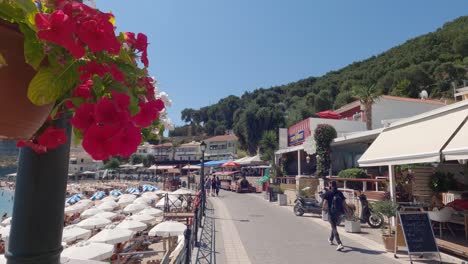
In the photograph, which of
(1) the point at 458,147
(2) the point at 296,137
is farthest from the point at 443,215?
(2) the point at 296,137

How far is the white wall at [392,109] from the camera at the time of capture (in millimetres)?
24703

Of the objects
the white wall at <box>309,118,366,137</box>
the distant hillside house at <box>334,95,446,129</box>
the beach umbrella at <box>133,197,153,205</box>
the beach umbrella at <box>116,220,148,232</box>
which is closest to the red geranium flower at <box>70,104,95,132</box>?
the beach umbrella at <box>116,220,148,232</box>

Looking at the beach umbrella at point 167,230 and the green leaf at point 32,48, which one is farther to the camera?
the beach umbrella at point 167,230

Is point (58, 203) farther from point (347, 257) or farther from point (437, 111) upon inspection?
point (437, 111)

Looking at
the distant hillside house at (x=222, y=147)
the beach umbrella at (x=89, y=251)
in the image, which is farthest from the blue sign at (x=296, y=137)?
the distant hillside house at (x=222, y=147)

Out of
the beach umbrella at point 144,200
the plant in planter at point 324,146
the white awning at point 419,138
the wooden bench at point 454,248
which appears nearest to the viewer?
the wooden bench at point 454,248

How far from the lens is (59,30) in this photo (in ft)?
3.02

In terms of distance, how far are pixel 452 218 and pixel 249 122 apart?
5833cm

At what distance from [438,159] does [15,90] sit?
840 centimetres

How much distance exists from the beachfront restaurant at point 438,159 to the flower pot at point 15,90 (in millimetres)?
7777

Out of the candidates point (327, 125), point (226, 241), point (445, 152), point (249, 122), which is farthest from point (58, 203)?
point (249, 122)

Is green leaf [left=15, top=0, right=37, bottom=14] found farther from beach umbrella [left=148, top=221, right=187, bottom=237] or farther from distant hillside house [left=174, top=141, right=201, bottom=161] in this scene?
distant hillside house [left=174, top=141, right=201, bottom=161]

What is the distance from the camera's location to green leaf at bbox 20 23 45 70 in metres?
1.00

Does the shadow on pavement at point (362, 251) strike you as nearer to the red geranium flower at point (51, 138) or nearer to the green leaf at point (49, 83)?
the red geranium flower at point (51, 138)
